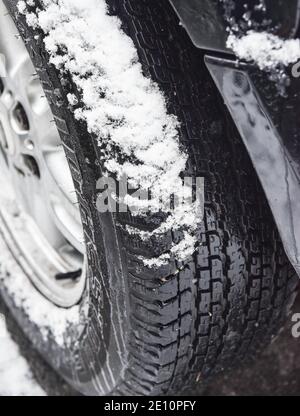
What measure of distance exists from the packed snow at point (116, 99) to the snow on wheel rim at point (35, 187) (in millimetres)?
411

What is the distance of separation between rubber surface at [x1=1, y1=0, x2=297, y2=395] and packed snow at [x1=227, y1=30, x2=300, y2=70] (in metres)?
0.20

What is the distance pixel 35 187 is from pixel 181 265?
0.74 metres

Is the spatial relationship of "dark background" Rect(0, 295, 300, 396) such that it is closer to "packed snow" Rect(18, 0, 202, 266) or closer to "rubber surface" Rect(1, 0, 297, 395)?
"rubber surface" Rect(1, 0, 297, 395)

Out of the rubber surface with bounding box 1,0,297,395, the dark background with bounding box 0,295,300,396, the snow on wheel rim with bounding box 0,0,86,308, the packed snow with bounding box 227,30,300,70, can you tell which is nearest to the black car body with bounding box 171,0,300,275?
the packed snow with bounding box 227,30,300,70

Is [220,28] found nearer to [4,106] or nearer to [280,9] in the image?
[280,9]

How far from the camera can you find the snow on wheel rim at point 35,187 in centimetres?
151

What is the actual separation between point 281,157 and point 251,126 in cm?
7

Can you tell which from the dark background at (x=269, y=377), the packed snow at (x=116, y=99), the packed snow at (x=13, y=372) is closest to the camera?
the packed snow at (x=116, y=99)

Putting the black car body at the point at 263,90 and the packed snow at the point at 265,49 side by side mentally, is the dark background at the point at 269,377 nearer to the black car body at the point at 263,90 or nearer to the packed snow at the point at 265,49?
the black car body at the point at 263,90

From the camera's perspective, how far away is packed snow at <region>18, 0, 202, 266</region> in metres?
0.98

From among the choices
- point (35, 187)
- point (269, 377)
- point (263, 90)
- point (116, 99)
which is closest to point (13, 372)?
point (35, 187)

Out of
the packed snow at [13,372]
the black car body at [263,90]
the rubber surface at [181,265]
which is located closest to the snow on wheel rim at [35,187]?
the rubber surface at [181,265]

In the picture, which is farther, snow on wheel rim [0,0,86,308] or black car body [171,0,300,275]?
snow on wheel rim [0,0,86,308]

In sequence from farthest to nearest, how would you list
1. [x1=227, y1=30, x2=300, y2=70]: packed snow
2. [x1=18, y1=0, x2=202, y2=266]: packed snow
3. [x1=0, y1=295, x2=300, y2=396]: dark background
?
[x1=0, y1=295, x2=300, y2=396]: dark background < [x1=18, y1=0, x2=202, y2=266]: packed snow < [x1=227, y1=30, x2=300, y2=70]: packed snow
